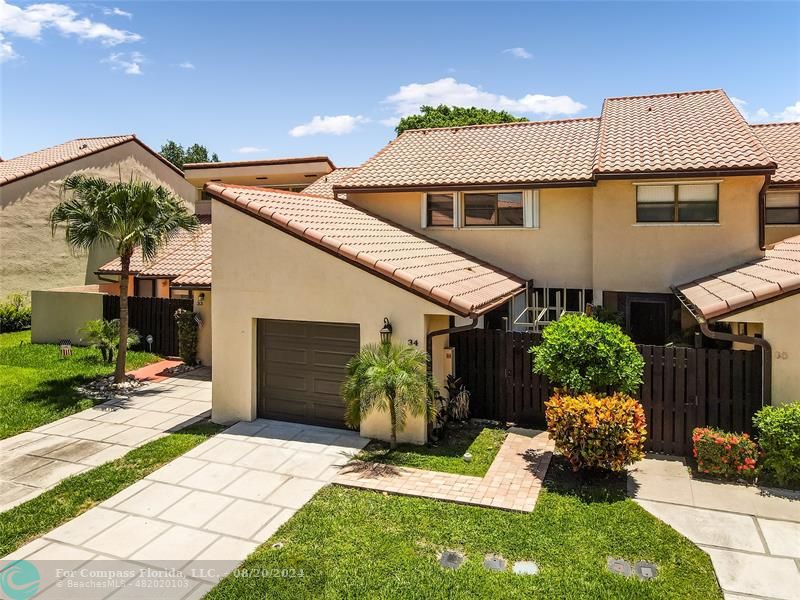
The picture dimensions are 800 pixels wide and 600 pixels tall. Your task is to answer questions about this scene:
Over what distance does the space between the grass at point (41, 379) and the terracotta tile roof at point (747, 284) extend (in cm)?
1524

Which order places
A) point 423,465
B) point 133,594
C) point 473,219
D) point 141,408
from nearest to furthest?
1. point 133,594
2. point 423,465
3. point 141,408
4. point 473,219

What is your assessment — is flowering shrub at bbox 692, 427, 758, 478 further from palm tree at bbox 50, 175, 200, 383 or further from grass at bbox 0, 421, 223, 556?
palm tree at bbox 50, 175, 200, 383

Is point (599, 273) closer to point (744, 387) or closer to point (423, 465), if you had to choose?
point (744, 387)

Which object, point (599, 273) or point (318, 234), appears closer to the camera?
point (318, 234)

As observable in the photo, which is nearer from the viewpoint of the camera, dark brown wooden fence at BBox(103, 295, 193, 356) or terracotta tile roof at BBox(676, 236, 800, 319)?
terracotta tile roof at BBox(676, 236, 800, 319)

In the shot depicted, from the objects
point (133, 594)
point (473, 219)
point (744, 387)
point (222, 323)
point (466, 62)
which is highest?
point (466, 62)

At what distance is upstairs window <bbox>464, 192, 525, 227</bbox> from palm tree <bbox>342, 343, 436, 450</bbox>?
25.1ft

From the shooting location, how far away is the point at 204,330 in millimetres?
18766

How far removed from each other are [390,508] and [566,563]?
283 cm

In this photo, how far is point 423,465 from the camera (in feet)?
34.1

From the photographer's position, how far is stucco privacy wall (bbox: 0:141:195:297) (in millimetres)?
25875

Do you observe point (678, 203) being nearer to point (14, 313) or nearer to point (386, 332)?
point (386, 332)

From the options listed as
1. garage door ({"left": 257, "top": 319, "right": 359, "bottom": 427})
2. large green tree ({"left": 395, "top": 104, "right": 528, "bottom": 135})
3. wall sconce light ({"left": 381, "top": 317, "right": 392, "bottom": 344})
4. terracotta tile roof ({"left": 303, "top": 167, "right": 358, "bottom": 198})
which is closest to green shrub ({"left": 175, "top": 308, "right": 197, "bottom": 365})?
garage door ({"left": 257, "top": 319, "right": 359, "bottom": 427})

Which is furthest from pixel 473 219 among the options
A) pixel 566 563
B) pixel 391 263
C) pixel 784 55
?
pixel 566 563
